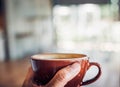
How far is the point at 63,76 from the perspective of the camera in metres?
0.33

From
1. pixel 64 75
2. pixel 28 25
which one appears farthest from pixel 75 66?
pixel 28 25

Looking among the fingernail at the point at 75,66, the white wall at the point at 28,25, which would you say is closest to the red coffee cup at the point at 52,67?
the fingernail at the point at 75,66

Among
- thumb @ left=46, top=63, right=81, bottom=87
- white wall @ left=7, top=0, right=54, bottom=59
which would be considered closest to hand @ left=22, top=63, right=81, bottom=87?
thumb @ left=46, top=63, right=81, bottom=87

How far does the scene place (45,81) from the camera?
0.35 meters

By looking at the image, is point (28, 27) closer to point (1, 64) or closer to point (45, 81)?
point (1, 64)

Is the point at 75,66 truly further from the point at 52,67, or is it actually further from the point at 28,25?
the point at 28,25

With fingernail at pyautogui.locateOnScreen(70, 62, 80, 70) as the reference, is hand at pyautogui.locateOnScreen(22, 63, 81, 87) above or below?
below

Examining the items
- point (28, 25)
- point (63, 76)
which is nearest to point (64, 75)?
point (63, 76)

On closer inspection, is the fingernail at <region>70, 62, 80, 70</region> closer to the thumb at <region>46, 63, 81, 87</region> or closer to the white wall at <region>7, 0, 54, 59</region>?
the thumb at <region>46, 63, 81, 87</region>

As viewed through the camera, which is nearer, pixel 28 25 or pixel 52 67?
pixel 52 67

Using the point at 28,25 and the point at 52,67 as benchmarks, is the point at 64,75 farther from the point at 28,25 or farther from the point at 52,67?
the point at 28,25

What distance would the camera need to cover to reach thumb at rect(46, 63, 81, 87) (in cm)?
33

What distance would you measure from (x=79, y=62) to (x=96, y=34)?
6.81 feet

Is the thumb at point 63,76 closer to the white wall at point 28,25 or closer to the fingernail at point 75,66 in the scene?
the fingernail at point 75,66
